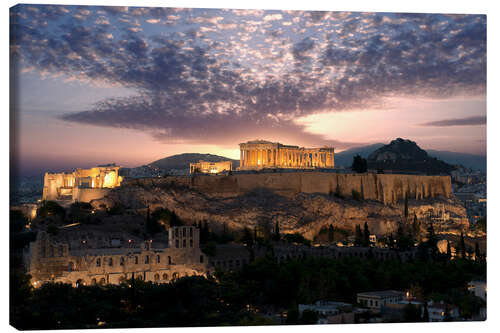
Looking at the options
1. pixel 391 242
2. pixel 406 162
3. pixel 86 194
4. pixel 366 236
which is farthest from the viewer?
pixel 406 162

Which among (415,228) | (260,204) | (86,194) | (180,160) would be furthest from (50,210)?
(415,228)

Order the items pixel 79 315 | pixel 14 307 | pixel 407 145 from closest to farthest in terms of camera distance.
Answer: pixel 14 307, pixel 79 315, pixel 407 145

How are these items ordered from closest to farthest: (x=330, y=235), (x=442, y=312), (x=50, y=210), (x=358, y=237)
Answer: (x=442, y=312)
(x=50, y=210)
(x=358, y=237)
(x=330, y=235)

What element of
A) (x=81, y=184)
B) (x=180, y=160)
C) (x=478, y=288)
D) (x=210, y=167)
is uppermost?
(x=180, y=160)

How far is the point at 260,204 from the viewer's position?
1339 inches

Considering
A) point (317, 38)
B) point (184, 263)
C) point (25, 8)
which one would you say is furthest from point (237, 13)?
point (184, 263)

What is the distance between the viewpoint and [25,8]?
1841cm

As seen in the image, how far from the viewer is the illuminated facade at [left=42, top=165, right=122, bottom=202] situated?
108ft

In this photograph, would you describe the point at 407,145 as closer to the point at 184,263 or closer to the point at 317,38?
the point at 317,38

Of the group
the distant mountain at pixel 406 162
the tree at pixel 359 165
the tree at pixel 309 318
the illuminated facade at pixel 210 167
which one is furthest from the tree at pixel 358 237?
the tree at pixel 309 318

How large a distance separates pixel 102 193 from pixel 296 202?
27.5ft

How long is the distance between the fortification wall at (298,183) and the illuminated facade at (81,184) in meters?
1.05

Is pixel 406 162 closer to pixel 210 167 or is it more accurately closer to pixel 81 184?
pixel 210 167

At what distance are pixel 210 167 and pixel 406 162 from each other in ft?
50.3
